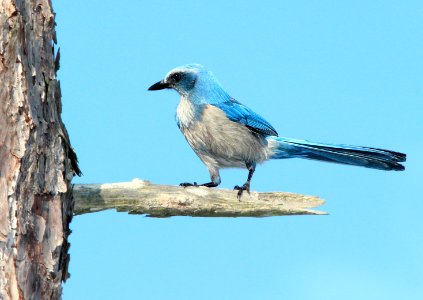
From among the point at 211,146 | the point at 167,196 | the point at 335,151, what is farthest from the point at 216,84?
the point at 167,196

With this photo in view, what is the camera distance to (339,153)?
26.8ft

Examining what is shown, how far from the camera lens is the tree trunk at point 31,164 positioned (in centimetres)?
532

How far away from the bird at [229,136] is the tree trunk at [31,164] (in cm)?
271

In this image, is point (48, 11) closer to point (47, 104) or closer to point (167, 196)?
point (47, 104)

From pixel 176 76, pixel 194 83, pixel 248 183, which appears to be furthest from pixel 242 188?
pixel 176 76

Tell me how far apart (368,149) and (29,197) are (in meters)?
4.05

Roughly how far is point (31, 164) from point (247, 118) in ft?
11.5

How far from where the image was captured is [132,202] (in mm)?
6180

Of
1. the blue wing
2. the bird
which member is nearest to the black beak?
the bird

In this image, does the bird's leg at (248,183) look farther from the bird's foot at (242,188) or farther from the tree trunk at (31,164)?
the tree trunk at (31,164)

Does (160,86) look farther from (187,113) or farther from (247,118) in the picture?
(247,118)

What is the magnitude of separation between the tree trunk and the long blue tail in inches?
132

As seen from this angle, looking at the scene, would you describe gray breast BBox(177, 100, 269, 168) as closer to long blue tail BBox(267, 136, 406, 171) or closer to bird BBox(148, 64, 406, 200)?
bird BBox(148, 64, 406, 200)

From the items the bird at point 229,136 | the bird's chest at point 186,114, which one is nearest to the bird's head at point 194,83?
the bird at point 229,136
